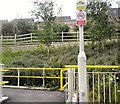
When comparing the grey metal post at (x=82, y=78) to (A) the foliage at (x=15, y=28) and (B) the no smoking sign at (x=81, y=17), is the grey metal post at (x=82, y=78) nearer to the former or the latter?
(B) the no smoking sign at (x=81, y=17)

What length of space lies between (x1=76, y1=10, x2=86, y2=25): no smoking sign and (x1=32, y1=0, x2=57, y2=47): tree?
8.43 meters

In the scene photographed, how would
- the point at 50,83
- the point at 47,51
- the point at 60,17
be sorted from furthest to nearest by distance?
the point at 60,17 → the point at 47,51 → the point at 50,83

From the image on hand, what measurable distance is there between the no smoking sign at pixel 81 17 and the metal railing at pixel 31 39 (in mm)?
8647

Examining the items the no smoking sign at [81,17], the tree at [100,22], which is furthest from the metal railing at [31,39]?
the no smoking sign at [81,17]

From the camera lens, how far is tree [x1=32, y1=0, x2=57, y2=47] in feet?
38.3

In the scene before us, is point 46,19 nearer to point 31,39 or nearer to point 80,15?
point 31,39

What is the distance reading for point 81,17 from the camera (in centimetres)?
319

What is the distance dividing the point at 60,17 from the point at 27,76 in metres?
5.58

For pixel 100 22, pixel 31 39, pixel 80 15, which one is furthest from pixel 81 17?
pixel 31 39

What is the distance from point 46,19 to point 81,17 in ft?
29.5

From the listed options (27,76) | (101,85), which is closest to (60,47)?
(27,76)

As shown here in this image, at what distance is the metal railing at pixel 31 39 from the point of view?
1318 cm

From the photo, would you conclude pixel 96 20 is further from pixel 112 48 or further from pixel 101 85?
pixel 101 85

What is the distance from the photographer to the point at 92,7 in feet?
36.2
